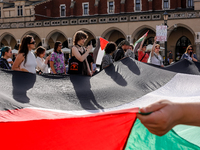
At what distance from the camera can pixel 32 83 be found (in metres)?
4.65

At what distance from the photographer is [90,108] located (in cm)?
404

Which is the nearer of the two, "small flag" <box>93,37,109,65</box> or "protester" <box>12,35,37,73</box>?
"protester" <box>12,35,37,73</box>

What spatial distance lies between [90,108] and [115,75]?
6.87ft

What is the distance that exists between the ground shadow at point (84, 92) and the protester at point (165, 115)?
2.56 m

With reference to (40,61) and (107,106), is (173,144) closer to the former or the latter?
(107,106)

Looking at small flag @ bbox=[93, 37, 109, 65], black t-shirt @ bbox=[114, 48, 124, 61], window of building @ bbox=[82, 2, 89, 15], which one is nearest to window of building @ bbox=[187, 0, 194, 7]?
window of building @ bbox=[82, 2, 89, 15]

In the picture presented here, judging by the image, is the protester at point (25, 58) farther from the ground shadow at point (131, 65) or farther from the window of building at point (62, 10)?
the window of building at point (62, 10)

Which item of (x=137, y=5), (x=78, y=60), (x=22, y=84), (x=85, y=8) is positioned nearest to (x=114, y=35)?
(x=137, y=5)

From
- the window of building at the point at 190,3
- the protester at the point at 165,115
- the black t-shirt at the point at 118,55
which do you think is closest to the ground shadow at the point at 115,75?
the black t-shirt at the point at 118,55

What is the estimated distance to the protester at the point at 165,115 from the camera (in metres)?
1.45

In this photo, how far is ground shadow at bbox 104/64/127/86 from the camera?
566 cm

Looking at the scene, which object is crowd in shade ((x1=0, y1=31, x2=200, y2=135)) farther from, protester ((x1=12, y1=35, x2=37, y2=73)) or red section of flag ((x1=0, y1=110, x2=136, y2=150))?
red section of flag ((x1=0, y1=110, x2=136, y2=150))

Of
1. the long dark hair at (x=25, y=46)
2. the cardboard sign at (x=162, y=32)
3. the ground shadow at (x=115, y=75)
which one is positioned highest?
the cardboard sign at (x=162, y=32)

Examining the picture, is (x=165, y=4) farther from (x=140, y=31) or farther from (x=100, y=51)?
(x=100, y=51)
